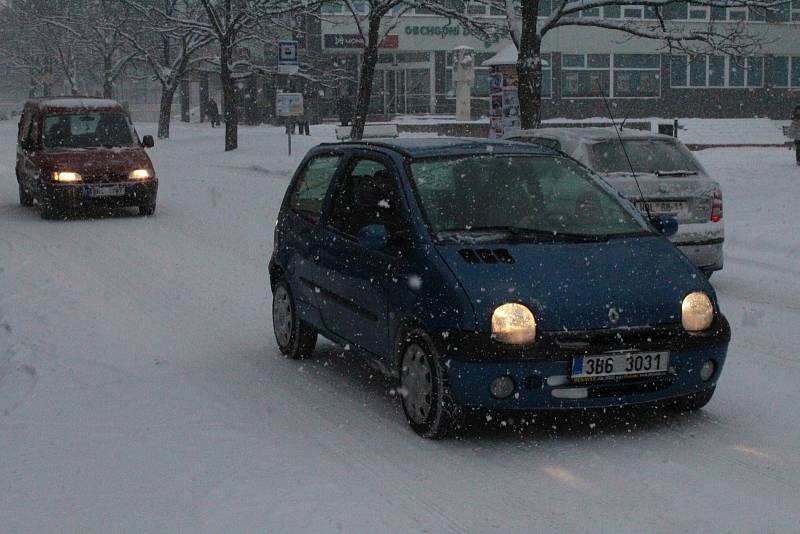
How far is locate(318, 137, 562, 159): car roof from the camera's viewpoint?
7182 mm

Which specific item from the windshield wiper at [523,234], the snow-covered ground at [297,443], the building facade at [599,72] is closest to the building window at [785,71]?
the building facade at [599,72]

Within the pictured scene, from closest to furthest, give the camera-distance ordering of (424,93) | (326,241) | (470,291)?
(470,291), (326,241), (424,93)

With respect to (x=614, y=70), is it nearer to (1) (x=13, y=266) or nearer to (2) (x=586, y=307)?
(1) (x=13, y=266)

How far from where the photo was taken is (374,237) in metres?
6.57

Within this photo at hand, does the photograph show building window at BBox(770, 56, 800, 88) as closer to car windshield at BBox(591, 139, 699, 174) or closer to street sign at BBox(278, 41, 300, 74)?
street sign at BBox(278, 41, 300, 74)

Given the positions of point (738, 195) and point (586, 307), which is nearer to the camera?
point (586, 307)

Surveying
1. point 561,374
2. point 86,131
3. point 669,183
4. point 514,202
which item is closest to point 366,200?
point 514,202

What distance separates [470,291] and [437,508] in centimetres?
119

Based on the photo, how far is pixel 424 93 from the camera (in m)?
62.5

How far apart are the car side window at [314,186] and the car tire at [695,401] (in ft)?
8.44

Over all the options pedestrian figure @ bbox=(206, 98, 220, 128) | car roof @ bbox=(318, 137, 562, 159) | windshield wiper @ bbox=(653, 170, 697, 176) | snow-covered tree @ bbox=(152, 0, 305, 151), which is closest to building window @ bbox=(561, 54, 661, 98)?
pedestrian figure @ bbox=(206, 98, 220, 128)

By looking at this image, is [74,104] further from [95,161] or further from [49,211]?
[49,211]

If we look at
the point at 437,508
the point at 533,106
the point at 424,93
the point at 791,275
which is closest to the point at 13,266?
the point at 791,275

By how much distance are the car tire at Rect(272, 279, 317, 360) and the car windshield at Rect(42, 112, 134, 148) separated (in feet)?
35.6
